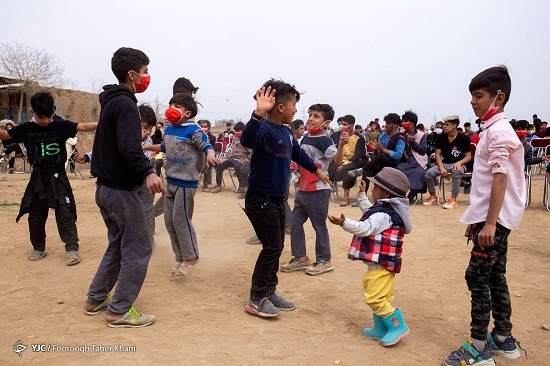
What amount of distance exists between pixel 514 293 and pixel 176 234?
341 cm

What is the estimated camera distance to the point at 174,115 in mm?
4570

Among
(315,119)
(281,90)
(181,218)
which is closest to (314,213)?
(315,119)

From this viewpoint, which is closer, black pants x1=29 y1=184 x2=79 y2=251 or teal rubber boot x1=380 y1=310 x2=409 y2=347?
teal rubber boot x1=380 y1=310 x2=409 y2=347

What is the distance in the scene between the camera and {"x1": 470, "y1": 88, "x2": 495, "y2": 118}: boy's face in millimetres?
3127

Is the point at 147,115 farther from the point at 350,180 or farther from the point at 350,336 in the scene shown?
the point at 350,180

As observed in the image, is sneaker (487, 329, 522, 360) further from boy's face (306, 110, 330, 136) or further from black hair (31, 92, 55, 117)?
black hair (31, 92, 55, 117)

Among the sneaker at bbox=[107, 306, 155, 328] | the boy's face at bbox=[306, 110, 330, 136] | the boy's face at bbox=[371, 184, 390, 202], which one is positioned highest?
the boy's face at bbox=[306, 110, 330, 136]

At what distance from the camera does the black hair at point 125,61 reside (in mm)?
3613

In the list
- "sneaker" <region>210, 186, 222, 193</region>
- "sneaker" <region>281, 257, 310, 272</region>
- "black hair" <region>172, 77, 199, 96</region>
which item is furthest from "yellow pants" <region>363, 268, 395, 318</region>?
"sneaker" <region>210, 186, 222, 193</region>

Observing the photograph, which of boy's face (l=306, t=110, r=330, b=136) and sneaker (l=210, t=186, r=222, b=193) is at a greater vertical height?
boy's face (l=306, t=110, r=330, b=136)

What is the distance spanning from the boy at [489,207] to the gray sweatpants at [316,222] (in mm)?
2066

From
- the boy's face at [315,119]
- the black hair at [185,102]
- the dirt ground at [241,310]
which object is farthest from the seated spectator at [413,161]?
the black hair at [185,102]

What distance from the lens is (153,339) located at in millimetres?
3336

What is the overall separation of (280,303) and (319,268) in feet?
3.73
